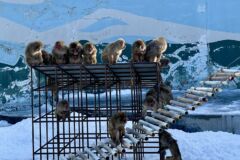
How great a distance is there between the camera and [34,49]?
1013cm

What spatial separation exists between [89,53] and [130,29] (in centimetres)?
393

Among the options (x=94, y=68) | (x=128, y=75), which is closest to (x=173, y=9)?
(x=128, y=75)

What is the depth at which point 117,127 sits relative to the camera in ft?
28.9

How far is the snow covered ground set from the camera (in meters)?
12.7

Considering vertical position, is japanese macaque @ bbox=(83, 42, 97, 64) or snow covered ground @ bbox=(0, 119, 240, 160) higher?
japanese macaque @ bbox=(83, 42, 97, 64)

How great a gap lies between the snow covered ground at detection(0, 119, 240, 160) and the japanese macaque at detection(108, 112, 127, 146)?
10.9 feet

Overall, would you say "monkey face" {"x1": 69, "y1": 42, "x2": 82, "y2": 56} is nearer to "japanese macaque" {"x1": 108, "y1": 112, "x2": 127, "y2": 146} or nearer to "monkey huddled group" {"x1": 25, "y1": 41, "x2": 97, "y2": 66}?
"monkey huddled group" {"x1": 25, "y1": 41, "x2": 97, "y2": 66}

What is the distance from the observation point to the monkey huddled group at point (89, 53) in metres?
9.83

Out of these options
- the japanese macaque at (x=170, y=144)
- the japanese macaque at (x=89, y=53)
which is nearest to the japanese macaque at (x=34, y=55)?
the japanese macaque at (x=89, y=53)

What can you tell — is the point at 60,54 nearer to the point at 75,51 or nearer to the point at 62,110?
the point at 75,51

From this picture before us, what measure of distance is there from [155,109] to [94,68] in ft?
4.23

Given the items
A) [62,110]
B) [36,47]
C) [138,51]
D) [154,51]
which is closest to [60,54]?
[36,47]

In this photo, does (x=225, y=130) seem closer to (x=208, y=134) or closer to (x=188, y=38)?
(x=208, y=134)

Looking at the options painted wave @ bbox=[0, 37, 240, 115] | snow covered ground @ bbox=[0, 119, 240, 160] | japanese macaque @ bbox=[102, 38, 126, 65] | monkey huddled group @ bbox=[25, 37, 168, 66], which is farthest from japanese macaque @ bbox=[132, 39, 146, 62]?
painted wave @ bbox=[0, 37, 240, 115]
